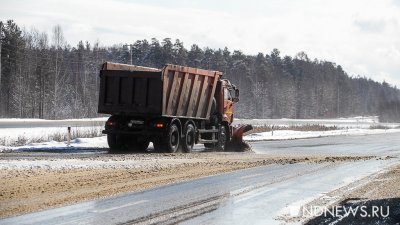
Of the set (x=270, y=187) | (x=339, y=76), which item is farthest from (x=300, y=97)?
(x=270, y=187)

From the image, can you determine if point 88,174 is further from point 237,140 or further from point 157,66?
point 157,66

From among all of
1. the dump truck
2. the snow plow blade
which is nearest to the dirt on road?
the dump truck

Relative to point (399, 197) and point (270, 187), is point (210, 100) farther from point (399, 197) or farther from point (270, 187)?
point (399, 197)

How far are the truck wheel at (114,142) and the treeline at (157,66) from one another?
27139mm

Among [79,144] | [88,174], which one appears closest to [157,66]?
[79,144]

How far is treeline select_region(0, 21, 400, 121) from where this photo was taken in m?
74.8

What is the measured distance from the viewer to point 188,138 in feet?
74.7

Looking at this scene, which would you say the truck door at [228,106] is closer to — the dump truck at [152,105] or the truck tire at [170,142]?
the dump truck at [152,105]

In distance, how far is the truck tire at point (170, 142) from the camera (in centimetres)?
2138

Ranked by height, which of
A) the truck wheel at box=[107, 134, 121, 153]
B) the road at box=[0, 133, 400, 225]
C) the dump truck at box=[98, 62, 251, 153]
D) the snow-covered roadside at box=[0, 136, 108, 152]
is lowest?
the road at box=[0, 133, 400, 225]

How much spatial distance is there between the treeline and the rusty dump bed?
2710 centimetres

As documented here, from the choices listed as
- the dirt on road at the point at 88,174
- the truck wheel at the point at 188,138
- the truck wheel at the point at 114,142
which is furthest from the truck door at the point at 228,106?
the dirt on road at the point at 88,174

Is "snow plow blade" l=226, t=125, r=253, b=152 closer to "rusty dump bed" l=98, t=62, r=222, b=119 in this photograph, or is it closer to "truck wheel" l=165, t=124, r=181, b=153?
"rusty dump bed" l=98, t=62, r=222, b=119

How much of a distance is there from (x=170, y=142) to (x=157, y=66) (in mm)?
91254
